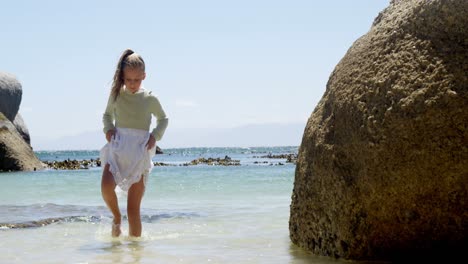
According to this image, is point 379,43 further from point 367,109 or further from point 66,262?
point 66,262

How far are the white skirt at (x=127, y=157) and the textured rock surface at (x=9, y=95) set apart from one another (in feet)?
93.5

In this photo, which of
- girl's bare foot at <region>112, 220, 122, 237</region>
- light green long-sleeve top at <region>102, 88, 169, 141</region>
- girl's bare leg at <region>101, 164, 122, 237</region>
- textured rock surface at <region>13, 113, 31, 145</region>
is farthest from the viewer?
textured rock surface at <region>13, 113, 31, 145</region>

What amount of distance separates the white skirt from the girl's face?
0.38m

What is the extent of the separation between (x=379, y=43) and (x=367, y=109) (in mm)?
613

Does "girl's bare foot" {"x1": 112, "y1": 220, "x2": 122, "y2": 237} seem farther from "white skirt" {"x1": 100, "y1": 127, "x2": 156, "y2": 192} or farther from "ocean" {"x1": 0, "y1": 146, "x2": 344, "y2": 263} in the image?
"white skirt" {"x1": 100, "y1": 127, "x2": 156, "y2": 192}

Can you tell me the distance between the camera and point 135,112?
20.9 feet

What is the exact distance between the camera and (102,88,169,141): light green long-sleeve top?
20.9 ft

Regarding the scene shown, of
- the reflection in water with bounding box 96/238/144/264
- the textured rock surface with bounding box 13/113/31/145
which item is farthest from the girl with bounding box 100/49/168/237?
the textured rock surface with bounding box 13/113/31/145

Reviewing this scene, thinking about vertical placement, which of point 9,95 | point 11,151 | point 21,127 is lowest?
point 11,151

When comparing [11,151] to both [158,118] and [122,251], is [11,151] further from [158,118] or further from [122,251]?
[122,251]

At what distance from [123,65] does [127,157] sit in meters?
0.82

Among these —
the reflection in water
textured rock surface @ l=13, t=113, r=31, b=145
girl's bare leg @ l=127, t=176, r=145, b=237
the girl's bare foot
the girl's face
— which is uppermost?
textured rock surface @ l=13, t=113, r=31, b=145

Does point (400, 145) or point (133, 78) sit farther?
point (133, 78)

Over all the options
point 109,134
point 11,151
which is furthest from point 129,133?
A: point 11,151
